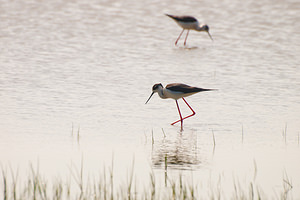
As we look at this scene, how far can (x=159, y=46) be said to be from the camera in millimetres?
14406

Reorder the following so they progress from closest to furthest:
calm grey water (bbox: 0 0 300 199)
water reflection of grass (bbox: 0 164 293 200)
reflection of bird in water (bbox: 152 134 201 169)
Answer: water reflection of grass (bbox: 0 164 293 200), reflection of bird in water (bbox: 152 134 201 169), calm grey water (bbox: 0 0 300 199)

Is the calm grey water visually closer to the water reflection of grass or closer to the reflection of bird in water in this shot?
the reflection of bird in water

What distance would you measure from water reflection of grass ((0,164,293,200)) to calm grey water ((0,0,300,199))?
0.27 meters

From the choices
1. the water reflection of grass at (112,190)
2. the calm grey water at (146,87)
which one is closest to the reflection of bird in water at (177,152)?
the calm grey water at (146,87)

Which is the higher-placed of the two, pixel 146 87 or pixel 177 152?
pixel 146 87

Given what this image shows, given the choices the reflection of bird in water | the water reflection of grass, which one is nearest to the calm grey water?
the reflection of bird in water

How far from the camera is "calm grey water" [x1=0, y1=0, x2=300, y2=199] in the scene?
6.86 meters

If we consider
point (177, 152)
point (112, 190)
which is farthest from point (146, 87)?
point (112, 190)

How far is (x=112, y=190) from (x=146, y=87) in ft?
17.4

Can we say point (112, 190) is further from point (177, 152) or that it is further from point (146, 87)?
point (146, 87)

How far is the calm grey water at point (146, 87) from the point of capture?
686 cm

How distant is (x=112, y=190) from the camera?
5.32m

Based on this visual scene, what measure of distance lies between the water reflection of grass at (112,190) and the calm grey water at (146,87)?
27cm

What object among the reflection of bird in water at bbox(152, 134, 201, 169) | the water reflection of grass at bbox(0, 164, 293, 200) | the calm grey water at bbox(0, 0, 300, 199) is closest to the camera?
the water reflection of grass at bbox(0, 164, 293, 200)
